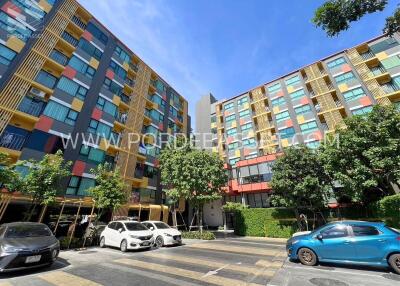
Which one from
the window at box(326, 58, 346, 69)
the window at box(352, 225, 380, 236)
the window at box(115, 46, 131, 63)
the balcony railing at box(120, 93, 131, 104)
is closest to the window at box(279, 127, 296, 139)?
the window at box(326, 58, 346, 69)

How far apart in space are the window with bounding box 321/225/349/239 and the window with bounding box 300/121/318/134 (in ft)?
84.8

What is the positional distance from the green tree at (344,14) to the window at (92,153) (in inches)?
858

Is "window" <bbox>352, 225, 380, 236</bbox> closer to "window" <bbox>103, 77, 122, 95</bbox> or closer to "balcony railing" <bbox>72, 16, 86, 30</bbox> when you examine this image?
"window" <bbox>103, 77, 122, 95</bbox>

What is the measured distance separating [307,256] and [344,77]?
30.9 m

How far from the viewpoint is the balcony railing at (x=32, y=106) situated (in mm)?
17969

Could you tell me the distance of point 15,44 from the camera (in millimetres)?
18266

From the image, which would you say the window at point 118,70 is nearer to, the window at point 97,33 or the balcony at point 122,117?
the window at point 97,33

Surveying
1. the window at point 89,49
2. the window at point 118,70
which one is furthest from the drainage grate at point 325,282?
the window at point 118,70

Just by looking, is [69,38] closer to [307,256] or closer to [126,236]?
[126,236]

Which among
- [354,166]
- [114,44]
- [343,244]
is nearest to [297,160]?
[354,166]

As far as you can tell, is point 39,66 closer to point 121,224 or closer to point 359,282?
point 121,224

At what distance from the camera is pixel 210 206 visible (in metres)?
34.9

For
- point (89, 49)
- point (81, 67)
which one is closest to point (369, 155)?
point (81, 67)

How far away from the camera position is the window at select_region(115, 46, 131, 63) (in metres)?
29.6
